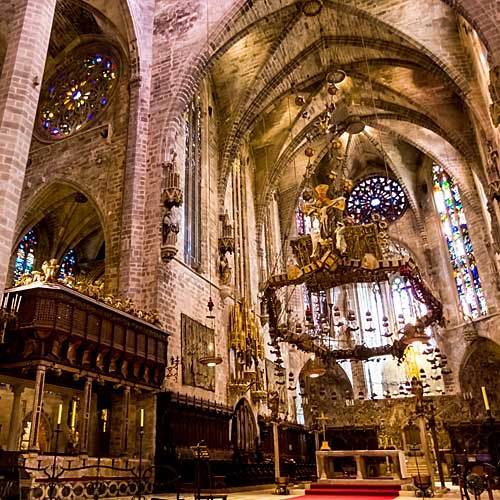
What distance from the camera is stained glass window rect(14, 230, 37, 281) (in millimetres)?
19719

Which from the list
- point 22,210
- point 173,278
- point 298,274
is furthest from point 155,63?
point 298,274

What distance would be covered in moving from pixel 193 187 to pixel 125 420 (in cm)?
899

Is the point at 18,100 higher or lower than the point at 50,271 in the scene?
higher

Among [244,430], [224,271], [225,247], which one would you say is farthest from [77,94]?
[244,430]

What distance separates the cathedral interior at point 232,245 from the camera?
400 inches

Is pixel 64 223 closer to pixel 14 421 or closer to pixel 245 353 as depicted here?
pixel 245 353

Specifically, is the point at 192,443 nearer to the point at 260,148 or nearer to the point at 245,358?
the point at 245,358

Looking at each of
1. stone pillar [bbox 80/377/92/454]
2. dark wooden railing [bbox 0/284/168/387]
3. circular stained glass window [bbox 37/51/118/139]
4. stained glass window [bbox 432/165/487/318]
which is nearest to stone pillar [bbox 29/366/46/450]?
dark wooden railing [bbox 0/284/168/387]

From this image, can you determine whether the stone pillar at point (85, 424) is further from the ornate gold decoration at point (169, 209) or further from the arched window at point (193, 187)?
the arched window at point (193, 187)

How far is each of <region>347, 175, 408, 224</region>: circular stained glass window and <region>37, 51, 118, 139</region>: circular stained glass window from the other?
55.5 feet

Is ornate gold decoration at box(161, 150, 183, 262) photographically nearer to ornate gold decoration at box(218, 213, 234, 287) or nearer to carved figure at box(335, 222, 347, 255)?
ornate gold decoration at box(218, 213, 234, 287)

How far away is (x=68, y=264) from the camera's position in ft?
74.3

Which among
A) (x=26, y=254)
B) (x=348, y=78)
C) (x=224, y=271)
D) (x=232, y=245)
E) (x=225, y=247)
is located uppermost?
(x=348, y=78)

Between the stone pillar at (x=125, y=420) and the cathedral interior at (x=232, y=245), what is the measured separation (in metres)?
0.07
